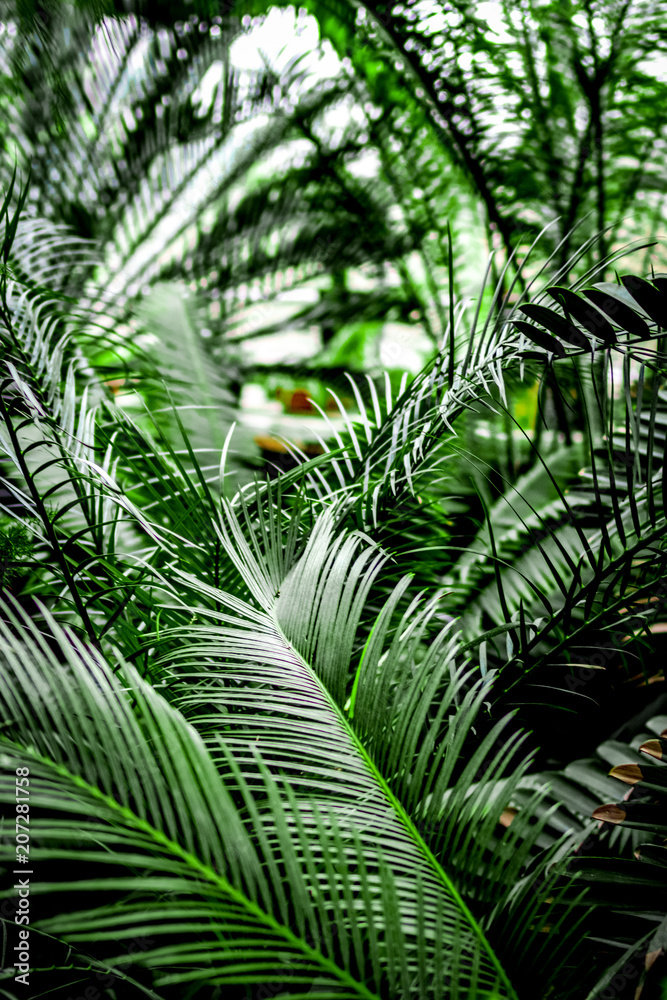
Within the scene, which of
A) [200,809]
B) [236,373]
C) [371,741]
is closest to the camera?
[200,809]

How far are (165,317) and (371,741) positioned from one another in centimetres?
178

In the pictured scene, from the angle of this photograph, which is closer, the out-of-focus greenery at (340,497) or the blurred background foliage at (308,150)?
the out-of-focus greenery at (340,497)

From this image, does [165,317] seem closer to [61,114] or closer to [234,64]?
[61,114]

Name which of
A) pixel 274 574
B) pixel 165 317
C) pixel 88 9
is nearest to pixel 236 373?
pixel 165 317

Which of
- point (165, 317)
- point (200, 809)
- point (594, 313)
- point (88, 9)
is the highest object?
point (88, 9)

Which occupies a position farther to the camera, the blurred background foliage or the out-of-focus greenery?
the blurred background foliage

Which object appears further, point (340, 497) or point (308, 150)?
point (308, 150)

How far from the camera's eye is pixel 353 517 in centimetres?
101

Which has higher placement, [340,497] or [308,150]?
[308,150]

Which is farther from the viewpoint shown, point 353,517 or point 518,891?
point 353,517

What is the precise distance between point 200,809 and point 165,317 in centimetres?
187

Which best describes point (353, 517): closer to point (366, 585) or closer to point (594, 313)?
point (366, 585)

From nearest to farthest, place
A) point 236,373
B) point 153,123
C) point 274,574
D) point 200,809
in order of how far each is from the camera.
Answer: point 200,809 → point 274,574 → point 153,123 → point 236,373

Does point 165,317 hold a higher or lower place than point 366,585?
higher
